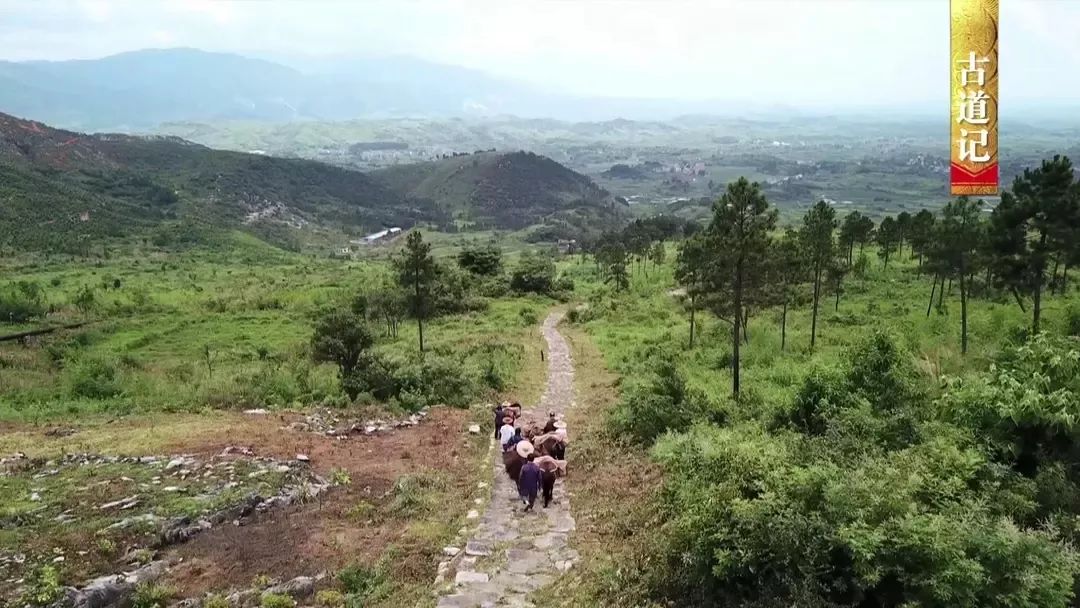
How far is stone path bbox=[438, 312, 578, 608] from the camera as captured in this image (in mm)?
10195

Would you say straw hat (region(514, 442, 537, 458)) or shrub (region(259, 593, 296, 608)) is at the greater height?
straw hat (region(514, 442, 537, 458))

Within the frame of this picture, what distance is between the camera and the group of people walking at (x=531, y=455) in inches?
547

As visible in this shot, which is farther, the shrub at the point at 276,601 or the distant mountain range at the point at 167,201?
the distant mountain range at the point at 167,201

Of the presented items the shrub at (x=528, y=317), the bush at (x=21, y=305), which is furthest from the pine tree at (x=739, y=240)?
the bush at (x=21, y=305)

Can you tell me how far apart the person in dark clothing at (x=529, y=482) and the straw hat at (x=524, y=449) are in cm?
109

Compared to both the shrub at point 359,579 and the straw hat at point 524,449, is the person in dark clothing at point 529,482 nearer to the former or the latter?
the straw hat at point 524,449

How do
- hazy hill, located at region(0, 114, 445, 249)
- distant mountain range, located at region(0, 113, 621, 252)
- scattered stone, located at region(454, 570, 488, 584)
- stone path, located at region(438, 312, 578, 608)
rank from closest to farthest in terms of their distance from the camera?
1. stone path, located at region(438, 312, 578, 608)
2. scattered stone, located at region(454, 570, 488, 584)
3. hazy hill, located at region(0, 114, 445, 249)
4. distant mountain range, located at region(0, 113, 621, 252)

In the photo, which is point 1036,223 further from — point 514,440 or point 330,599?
point 330,599

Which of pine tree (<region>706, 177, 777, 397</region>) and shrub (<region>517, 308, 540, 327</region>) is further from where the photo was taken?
shrub (<region>517, 308, 540, 327</region>)

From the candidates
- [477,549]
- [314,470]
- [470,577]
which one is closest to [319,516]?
[314,470]

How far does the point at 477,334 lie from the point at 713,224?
20.8m

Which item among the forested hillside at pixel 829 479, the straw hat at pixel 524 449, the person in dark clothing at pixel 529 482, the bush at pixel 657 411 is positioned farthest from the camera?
the bush at pixel 657 411

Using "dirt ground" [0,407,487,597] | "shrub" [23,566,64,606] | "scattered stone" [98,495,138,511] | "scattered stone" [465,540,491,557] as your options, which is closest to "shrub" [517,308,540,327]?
"dirt ground" [0,407,487,597]

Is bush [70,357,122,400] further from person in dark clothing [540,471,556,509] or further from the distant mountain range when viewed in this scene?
the distant mountain range
